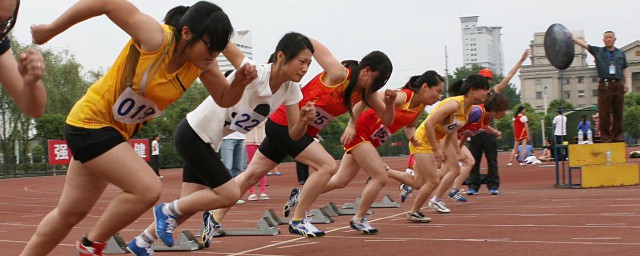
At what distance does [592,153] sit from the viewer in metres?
14.8

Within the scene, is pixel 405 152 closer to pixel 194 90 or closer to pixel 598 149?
pixel 194 90

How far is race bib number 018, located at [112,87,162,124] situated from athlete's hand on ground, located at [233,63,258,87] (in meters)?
0.51

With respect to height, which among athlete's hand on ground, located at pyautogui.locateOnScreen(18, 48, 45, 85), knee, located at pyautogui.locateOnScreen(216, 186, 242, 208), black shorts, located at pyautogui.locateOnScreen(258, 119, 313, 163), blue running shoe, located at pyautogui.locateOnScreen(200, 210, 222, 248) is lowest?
blue running shoe, located at pyautogui.locateOnScreen(200, 210, 222, 248)

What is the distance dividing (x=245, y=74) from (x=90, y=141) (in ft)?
3.11

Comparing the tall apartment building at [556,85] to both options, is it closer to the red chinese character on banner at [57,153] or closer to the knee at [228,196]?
the red chinese character on banner at [57,153]

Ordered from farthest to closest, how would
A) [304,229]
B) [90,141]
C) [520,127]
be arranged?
1. [520,127]
2. [304,229]
3. [90,141]

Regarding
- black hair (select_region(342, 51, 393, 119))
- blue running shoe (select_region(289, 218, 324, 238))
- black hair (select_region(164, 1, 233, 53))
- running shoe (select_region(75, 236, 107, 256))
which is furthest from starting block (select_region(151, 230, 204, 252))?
black hair (select_region(164, 1, 233, 53))

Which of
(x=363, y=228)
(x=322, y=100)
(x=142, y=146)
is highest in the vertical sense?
(x=322, y=100)

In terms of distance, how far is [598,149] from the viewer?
14797mm

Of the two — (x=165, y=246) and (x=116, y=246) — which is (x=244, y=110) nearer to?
(x=165, y=246)

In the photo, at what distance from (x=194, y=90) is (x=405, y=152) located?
67.1 feet

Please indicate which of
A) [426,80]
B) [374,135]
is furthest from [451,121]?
[374,135]

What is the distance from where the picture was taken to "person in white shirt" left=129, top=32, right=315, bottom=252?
6.04 m

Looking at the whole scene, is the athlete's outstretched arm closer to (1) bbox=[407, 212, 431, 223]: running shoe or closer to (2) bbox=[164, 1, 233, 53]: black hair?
(2) bbox=[164, 1, 233, 53]: black hair
